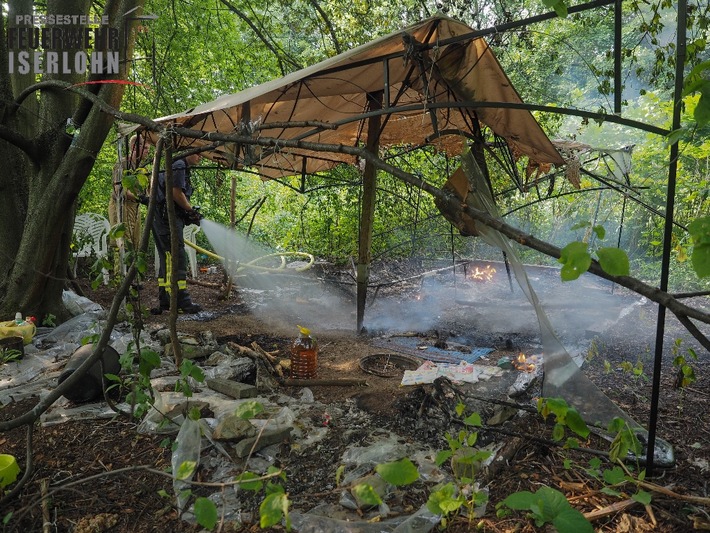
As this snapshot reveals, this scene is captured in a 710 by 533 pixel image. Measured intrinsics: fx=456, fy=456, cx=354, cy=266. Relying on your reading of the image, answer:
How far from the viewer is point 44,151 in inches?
225

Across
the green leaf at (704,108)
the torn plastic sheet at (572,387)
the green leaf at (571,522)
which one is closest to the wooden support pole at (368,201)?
the torn plastic sheet at (572,387)

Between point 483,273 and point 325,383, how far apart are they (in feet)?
21.1

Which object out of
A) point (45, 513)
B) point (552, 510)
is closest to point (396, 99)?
point (552, 510)

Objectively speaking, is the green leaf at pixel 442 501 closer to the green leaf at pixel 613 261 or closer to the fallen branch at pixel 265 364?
the green leaf at pixel 613 261

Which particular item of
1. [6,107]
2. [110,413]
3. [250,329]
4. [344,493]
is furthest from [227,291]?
[344,493]

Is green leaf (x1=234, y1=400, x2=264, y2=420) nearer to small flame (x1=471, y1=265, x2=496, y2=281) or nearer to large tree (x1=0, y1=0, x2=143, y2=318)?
large tree (x1=0, y1=0, x2=143, y2=318)

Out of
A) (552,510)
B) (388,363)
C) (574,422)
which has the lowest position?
(388,363)

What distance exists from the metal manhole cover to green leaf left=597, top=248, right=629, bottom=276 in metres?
3.34

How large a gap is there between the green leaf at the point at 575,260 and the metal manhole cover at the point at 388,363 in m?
3.28

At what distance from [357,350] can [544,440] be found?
115 inches

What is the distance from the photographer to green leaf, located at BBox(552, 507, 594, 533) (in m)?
1.80

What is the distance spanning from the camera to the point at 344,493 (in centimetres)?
253

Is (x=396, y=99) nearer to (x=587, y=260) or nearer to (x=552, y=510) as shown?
(x=587, y=260)

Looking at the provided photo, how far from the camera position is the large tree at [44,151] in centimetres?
532
